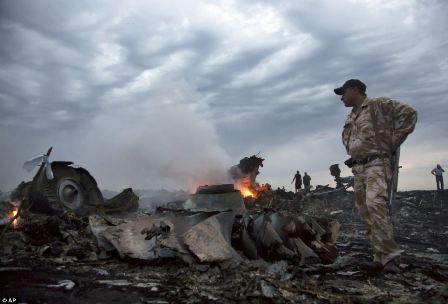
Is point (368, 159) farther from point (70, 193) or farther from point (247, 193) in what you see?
point (247, 193)

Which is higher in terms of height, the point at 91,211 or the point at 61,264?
the point at 91,211

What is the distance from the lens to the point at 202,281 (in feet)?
13.1

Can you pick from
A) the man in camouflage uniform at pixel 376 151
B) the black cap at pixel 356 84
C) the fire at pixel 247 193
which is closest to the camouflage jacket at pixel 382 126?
the man in camouflage uniform at pixel 376 151

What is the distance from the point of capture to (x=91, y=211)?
8.56 meters

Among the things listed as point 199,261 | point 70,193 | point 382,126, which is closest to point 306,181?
point 70,193

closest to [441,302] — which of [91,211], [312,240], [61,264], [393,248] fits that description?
[393,248]

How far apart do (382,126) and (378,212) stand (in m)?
1.33

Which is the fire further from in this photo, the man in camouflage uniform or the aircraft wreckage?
the man in camouflage uniform

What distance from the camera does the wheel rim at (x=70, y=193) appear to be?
28.6 ft

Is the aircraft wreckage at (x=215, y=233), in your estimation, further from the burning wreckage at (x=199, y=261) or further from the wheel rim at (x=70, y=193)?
the wheel rim at (x=70, y=193)

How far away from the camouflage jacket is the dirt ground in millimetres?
1743

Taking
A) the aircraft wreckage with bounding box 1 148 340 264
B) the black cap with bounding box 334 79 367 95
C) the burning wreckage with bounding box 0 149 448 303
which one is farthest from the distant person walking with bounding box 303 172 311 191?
the black cap with bounding box 334 79 367 95

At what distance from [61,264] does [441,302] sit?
4599 mm

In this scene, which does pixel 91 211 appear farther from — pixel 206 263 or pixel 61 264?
pixel 206 263
